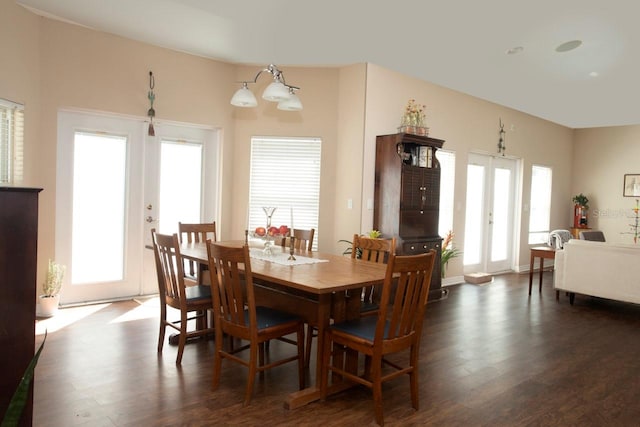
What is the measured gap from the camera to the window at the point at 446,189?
263 inches

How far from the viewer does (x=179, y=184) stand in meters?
5.57

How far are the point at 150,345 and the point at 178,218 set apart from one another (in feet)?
6.94

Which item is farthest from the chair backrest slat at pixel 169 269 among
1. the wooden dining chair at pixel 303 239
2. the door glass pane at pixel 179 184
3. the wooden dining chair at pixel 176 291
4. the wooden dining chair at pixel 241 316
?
the door glass pane at pixel 179 184

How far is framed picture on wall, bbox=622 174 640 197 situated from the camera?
867 centimetres

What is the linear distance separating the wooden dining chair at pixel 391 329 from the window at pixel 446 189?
4.10m

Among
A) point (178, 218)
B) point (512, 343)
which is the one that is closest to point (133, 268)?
point (178, 218)

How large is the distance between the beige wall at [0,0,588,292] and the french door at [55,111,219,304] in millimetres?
159

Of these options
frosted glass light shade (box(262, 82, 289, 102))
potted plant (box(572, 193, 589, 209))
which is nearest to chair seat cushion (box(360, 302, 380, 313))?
frosted glass light shade (box(262, 82, 289, 102))

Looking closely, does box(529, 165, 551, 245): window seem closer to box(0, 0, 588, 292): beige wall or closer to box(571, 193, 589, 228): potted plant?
box(571, 193, 589, 228): potted plant

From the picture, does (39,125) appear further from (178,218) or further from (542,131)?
(542,131)

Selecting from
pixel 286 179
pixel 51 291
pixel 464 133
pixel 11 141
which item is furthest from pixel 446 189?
pixel 11 141

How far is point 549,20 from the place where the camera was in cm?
483

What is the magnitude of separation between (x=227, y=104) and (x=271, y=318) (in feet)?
11.7

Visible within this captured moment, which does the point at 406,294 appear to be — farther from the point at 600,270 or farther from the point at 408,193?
the point at 600,270
